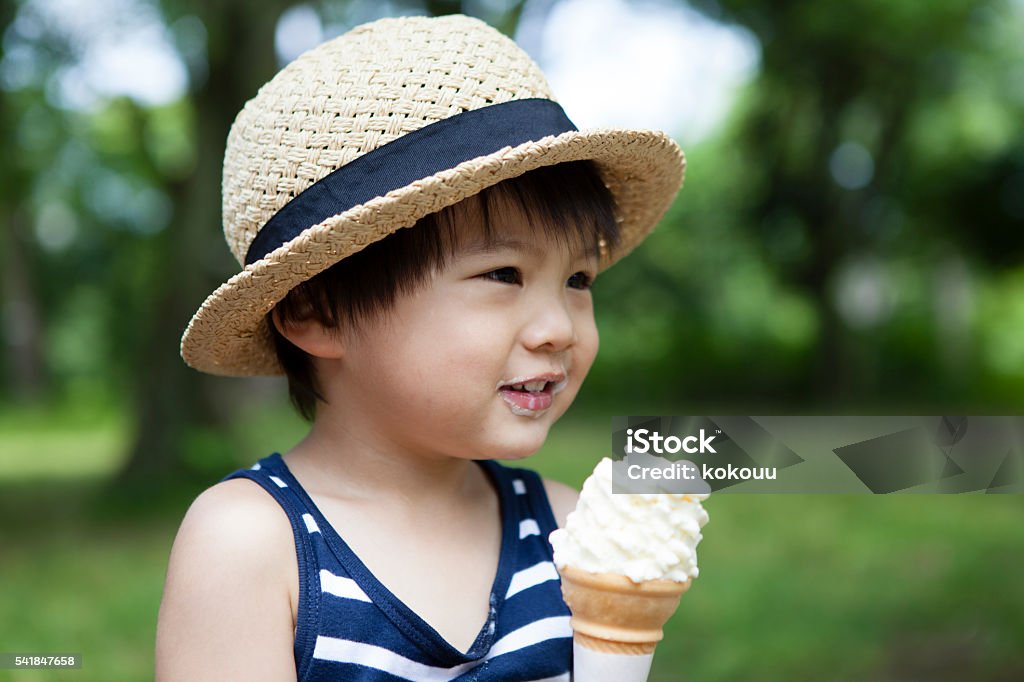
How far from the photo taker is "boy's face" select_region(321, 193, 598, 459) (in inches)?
59.1

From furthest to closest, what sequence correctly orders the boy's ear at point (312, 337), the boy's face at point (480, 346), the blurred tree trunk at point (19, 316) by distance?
the blurred tree trunk at point (19, 316) → the boy's ear at point (312, 337) → the boy's face at point (480, 346)

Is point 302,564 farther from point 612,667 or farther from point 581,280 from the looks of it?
point 581,280

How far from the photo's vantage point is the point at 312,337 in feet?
5.44

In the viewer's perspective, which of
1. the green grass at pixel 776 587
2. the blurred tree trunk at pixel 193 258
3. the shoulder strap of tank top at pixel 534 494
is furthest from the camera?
the blurred tree trunk at pixel 193 258

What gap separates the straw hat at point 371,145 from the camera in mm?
1470

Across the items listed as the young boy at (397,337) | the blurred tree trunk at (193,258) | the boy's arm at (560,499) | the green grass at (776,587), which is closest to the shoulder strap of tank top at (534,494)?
the boy's arm at (560,499)

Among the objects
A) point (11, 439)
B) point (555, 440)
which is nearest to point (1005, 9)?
point (555, 440)

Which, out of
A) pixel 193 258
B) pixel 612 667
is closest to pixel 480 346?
pixel 612 667

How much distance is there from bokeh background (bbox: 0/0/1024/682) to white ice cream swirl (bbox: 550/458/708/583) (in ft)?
8.09

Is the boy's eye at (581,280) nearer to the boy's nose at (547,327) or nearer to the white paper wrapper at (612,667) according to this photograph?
the boy's nose at (547,327)

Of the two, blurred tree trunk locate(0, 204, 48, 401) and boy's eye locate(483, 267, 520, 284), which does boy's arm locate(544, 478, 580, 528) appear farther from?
blurred tree trunk locate(0, 204, 48, 401)

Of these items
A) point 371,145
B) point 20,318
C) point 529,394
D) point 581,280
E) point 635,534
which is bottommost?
point 635,534

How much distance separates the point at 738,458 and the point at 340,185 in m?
1.46

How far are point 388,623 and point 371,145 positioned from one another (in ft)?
2.40
